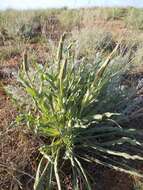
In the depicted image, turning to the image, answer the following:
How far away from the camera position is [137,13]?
10641 mm

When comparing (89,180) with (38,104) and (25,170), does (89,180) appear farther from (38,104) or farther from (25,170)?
(38,104)

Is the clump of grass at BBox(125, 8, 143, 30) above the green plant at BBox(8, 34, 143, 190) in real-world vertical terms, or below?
→ below

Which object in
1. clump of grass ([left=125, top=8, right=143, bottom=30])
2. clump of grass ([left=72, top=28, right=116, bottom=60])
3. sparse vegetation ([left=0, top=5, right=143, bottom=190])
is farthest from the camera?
clump of grass ([left=125, top=8, right=143, bottom=30])

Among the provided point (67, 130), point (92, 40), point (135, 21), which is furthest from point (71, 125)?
point (135, 21)

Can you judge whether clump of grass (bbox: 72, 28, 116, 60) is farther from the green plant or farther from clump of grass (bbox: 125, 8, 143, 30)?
the green plant

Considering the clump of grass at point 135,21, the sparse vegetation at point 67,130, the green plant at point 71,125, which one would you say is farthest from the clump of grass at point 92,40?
the green plant at point 71,125

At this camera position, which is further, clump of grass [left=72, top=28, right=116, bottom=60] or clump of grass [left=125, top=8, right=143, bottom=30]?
clump of grass [left=125, top=8, right=143, bottom=30]

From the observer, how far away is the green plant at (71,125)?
3730 millimetres

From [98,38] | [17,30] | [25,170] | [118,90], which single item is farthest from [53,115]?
[17,30]

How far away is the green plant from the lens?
3730 millimetres

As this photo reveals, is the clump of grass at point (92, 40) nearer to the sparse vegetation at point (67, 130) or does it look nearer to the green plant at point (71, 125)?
the sparse vegetation at point (67, 130)

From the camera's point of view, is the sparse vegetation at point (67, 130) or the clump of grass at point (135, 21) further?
the clump of grass at point (135, 21)

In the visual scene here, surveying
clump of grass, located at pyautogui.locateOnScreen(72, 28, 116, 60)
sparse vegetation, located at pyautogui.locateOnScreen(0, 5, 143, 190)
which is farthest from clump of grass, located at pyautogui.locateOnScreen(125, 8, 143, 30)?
sparse vegetation, located at pyautogui.locateOnScreen(0, 5, 143, 190)

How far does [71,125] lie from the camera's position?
3832 mm
